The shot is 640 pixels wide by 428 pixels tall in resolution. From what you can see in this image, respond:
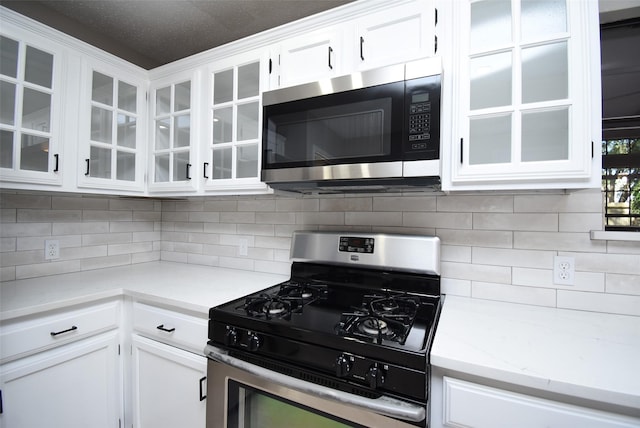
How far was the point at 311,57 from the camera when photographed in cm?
133

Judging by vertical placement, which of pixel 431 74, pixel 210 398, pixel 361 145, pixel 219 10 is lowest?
pixel 210 398

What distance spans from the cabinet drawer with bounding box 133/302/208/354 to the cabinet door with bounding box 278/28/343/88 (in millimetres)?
1225

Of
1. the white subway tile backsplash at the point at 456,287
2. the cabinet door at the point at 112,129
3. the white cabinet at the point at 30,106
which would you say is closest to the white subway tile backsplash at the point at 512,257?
the white subway tile backsplash at the point at 456,287

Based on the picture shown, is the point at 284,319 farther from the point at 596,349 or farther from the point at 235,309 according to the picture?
the point at 596,349

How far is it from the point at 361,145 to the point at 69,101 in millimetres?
1604

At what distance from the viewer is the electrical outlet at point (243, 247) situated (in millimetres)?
1914

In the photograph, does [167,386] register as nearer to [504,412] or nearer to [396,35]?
[504,412]

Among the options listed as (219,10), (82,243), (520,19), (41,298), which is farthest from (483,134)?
(82,243)

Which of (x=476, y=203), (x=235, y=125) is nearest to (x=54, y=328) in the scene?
(x=235, y=125)

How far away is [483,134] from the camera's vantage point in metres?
1.06

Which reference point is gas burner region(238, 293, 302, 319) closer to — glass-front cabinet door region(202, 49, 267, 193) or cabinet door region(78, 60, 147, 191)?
glass-front cabinet door region(202, 49, 267, 193)

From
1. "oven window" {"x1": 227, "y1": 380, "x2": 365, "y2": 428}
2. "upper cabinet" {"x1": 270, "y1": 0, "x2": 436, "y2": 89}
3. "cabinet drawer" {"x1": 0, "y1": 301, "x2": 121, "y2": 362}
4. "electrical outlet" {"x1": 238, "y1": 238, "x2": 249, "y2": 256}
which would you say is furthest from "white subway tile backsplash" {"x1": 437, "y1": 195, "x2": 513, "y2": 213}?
"cabinet drawer" {"x1": 0, "y1": 301, "x2": 121, "y2": 362}

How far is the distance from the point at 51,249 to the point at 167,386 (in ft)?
3.82

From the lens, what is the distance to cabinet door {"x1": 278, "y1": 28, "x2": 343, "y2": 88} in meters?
1.27
